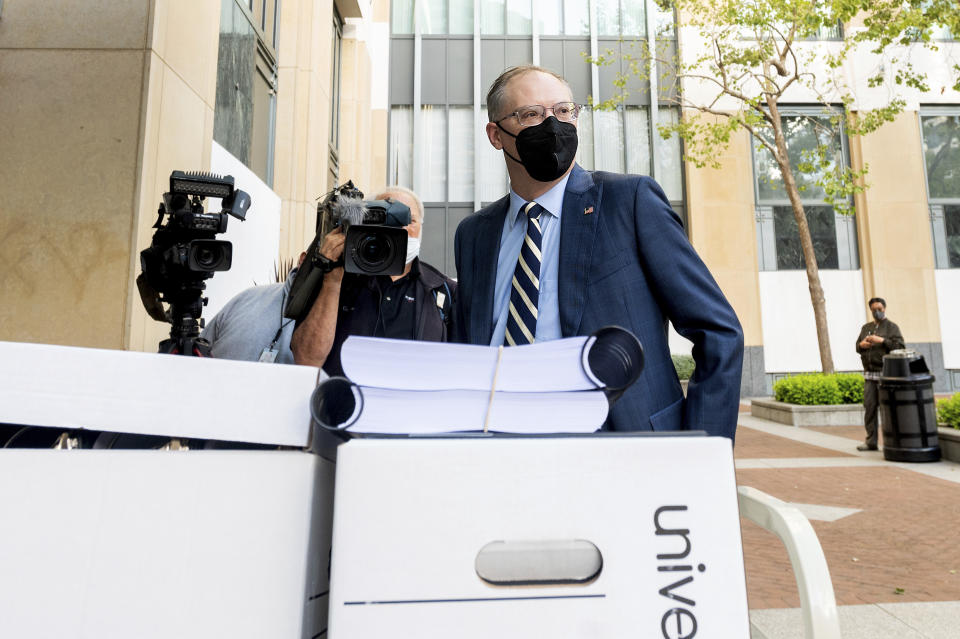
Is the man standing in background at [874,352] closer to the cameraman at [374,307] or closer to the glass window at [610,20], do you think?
the cameraman at [374,307]

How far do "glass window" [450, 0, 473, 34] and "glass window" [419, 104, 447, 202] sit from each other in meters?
2.68

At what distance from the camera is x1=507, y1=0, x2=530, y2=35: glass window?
65.8 feet

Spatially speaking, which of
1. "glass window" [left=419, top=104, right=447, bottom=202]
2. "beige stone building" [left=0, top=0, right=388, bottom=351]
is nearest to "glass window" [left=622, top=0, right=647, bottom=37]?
"glass window" [left=419, top=104, right=447, bottom=202]

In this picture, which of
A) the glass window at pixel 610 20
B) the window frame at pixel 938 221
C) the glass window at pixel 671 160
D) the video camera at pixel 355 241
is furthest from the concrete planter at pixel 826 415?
the glass window at pixel 610 20

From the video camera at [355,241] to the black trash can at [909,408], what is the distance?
28.5ft

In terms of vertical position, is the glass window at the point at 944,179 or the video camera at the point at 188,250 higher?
the glass window at the point at 944,179

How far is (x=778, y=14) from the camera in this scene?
12422 mm

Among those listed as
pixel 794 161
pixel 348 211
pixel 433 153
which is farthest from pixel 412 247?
pixel 794 161

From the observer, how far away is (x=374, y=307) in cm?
260

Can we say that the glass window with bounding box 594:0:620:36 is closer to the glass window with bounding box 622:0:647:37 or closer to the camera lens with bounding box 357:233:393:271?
the glass window with bounding box 622:0:647:37

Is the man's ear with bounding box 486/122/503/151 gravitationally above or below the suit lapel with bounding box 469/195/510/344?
above

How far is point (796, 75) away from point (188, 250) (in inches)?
585

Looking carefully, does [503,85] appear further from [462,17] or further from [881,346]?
[462,17]

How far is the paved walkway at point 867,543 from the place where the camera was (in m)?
3.45
